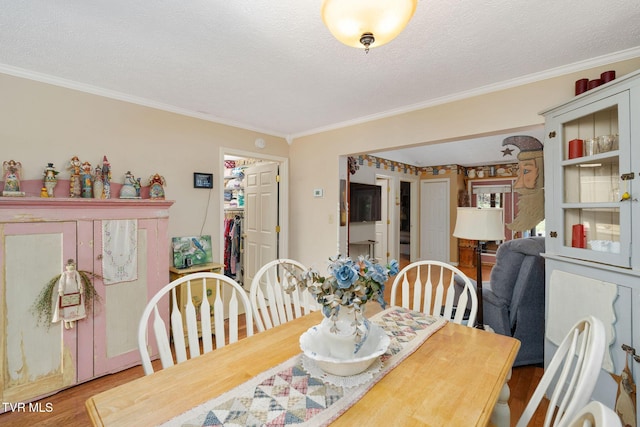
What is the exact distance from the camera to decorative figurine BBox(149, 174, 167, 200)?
272 centimetres

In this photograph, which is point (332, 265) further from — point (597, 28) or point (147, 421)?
point (597, 28)

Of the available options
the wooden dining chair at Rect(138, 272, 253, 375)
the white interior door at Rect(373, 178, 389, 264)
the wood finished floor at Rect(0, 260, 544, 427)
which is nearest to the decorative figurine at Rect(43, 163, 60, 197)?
the wood finished floor at Rect(0, 260, 544, 427)

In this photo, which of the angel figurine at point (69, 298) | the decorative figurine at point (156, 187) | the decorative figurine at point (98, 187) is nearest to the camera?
the angel figurine at point (69, 298)

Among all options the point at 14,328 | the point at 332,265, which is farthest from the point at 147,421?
the point at 14,328

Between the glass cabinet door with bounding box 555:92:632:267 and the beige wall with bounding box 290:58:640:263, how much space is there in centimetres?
38

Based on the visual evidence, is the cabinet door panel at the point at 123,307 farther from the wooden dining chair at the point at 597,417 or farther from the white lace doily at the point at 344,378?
the wooden dining chair at the point at 597,417

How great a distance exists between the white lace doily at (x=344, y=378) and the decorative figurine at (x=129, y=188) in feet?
7.39

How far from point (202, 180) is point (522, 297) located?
3125 millimetres

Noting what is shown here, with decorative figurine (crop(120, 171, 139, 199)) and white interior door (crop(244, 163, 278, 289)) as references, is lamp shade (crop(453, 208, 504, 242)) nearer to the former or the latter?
white interior door (crop(244, 163, 278, 289))

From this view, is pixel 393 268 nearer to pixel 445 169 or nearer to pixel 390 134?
pixel 390 134

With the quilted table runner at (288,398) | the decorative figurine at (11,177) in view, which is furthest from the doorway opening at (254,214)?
the quilted table runner at (288,398)

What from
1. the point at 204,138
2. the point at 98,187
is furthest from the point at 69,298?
the point at 204,138

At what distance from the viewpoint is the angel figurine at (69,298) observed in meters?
2.07

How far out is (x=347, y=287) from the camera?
1.02 m
